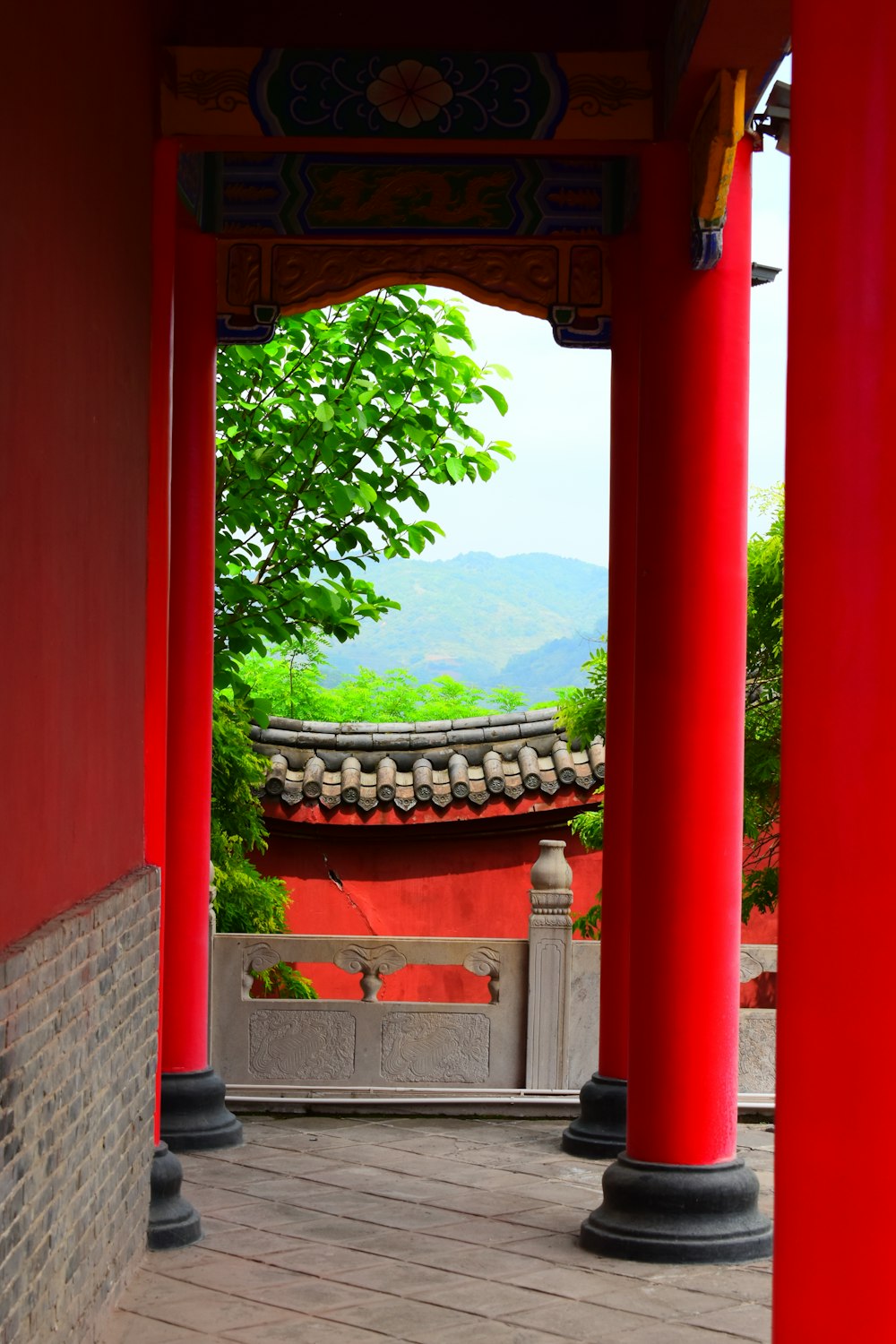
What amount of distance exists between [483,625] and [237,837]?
50.0 m

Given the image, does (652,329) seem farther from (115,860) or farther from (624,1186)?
(624,1186)

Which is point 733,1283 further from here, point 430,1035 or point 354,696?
point 354,696

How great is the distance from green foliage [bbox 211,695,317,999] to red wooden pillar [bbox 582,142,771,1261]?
376 centimetres

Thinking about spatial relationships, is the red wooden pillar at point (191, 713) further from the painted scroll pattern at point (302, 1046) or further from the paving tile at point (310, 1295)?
the paving tile at point (310, 1295)

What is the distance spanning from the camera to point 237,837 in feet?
28.5

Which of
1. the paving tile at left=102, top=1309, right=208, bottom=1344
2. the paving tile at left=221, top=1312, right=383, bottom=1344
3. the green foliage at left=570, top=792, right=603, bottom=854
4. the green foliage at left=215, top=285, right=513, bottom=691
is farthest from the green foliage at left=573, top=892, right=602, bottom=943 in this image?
the paving tile at left=102, top=1309, right=208, bottom=1344

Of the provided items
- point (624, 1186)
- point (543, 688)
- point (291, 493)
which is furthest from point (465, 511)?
point (624, 1186)

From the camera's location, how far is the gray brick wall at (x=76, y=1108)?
2.91m

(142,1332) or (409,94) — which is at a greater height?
(409,94)

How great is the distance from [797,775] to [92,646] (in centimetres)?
204

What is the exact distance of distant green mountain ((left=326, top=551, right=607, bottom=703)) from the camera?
5494 centimetres

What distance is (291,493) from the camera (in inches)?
303

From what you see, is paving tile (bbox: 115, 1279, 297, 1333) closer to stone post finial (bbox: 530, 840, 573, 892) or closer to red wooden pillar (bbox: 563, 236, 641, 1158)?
red wooden pillar (bbox: 563, 236, 641, 1158)

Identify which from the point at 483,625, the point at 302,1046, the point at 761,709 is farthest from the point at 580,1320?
the point at 483,625
